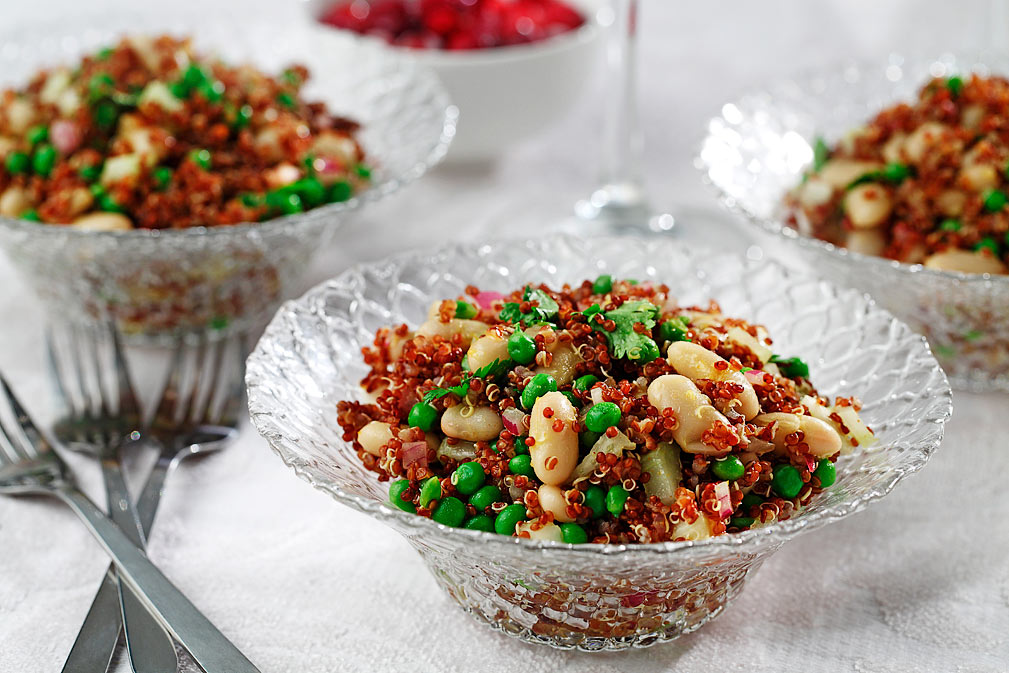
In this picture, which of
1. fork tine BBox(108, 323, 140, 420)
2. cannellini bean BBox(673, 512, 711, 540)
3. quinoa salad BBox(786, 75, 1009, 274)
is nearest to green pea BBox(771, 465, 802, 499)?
cannellini bean BBox(673, 512, 711, 540)

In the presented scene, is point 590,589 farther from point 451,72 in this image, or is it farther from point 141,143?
point 451,72

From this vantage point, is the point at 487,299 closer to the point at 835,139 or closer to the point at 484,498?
A: the point at 484,498

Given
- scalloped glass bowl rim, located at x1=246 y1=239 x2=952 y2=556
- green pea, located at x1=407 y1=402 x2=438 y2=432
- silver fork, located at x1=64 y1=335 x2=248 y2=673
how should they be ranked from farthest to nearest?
1. silver fork, located at x1=64 y1=335 x2=248 y2=673
2. green pea, located at x1=407 y1=402 x2=438 y2=432
3. scalloped glass bowl rim, located at x1=246 y1=239 x2=952 y2=556

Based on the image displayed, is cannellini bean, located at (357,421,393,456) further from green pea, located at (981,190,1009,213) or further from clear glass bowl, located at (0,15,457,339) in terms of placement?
green pea, located at (981,190,1009,213)

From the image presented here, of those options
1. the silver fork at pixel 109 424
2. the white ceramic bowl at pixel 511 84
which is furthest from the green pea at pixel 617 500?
the white ceramic bowl at pixel 511 84

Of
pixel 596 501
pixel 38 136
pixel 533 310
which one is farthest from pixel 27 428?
pixel 596 501

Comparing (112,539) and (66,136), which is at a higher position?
(66,136)
